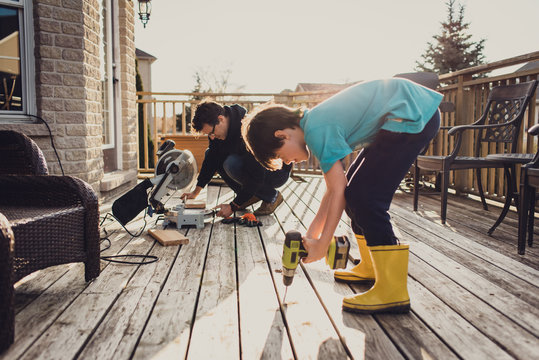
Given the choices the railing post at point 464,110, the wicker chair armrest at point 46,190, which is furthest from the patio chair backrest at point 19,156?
the railing post at point 464,110

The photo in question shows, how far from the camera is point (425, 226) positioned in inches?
131

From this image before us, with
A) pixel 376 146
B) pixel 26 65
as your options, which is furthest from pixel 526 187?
pixel 26 65

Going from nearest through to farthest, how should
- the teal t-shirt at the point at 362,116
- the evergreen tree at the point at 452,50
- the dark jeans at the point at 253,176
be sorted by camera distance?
1. the teal t-shirt at the point at 362,116
2. the dark jeans at the point at 253,176
3. the evergreen tree at the point at 452,50

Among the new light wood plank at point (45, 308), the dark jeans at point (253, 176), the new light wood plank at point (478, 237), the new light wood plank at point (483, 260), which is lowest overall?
the new light wood plank at point (45, 308)

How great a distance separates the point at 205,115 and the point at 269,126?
156cm

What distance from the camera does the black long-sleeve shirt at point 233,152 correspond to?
3.46 meters

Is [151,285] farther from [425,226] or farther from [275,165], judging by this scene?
[425,226]

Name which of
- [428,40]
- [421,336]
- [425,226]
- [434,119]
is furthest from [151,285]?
[428,40]

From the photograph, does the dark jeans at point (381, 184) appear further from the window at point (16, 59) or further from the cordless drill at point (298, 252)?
the window at point (16, 59)

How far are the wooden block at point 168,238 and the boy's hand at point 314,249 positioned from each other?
1312mm

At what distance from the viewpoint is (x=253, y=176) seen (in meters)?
3.53

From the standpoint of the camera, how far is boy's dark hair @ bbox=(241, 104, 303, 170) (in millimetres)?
1701

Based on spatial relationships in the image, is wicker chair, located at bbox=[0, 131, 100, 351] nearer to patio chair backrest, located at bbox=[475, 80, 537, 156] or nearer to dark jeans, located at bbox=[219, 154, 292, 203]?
dark jeans, located at bbox=[219, 154, 292, 203]

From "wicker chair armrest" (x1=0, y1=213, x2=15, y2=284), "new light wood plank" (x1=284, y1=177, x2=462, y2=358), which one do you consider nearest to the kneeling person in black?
"new light wood plank" (x1=284, y1=177, x2=462, y2=358)
